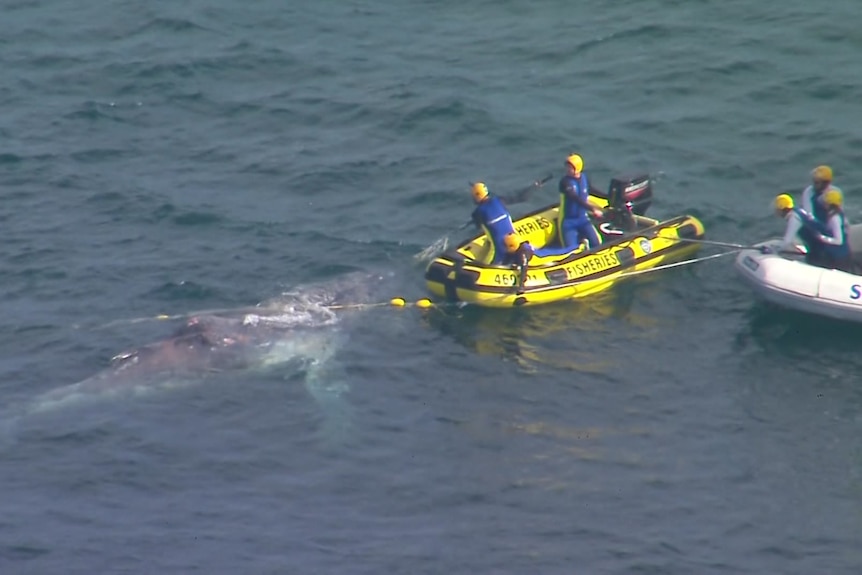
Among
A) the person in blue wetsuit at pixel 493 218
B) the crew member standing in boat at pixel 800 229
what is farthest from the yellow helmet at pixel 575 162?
the crew member standing in boat at pixel 800 229

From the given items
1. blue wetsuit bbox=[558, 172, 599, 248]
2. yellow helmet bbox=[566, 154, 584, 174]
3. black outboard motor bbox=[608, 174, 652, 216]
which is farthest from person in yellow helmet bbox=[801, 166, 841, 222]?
yellow helmet bbox=[566, 154, 584, 174]

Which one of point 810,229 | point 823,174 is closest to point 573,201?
point 810,229

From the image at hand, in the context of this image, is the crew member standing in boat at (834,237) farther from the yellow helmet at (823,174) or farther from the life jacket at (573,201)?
the life jacket at (573,201)

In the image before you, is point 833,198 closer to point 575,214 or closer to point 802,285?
point 802,285

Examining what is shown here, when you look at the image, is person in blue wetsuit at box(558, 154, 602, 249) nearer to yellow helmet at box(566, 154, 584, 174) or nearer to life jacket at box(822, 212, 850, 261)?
yellow helmet at box(566, 154, 584, 174)

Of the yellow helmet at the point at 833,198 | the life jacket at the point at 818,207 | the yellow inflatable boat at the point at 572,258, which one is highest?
the yellow helmet at the point at 833,198

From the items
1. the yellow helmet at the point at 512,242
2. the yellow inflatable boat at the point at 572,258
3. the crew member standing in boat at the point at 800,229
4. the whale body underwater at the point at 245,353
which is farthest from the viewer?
the yellow helmet at the point at 512,242

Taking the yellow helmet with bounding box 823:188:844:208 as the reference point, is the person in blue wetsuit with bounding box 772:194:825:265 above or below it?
below
